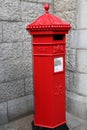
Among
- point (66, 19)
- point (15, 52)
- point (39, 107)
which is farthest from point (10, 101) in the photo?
point (66, 19)

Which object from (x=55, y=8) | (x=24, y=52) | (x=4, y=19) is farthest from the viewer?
(x=55, y=8)

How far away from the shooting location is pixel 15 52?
4.41 metres

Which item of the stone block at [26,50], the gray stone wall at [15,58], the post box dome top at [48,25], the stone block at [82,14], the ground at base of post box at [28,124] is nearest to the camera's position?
the post box dome top at [48,25]

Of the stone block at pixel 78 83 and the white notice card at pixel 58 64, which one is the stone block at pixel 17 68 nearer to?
the stone block at pixel 78 83

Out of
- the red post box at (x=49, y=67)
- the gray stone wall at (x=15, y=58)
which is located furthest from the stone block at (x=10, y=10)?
the red post box at (x=49, y=67)

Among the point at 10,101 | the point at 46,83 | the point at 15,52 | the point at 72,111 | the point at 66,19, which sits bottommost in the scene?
the point at 72,111

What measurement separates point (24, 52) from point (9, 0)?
949 millimetres

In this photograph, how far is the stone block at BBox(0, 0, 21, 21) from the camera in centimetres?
416

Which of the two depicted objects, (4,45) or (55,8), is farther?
(55,8)

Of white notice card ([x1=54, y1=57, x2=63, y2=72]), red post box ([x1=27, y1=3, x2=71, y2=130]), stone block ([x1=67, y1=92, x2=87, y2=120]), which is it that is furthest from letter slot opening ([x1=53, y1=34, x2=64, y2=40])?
stone block ([x1=67, y1=92, x2=87, y2=120])

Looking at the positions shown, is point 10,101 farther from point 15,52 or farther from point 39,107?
point 39,107

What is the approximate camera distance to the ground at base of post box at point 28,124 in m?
4.14

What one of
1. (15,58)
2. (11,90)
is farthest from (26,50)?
(11,90)

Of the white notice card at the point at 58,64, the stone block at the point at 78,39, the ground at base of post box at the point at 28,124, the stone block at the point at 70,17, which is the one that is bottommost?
the ground at base of post box at the point at 28,124
